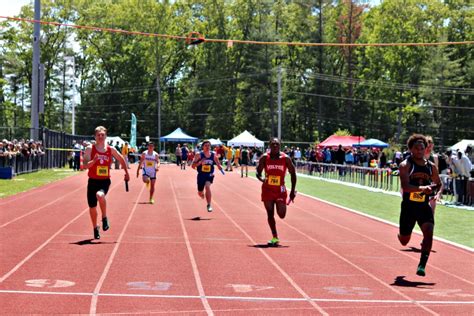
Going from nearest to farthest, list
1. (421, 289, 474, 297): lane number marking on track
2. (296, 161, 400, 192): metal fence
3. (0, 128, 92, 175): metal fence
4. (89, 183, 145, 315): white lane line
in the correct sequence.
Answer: (89, 183, 145, 315): white lane line → (421, 289, 474, 297): lane number marking on track → (296, 161, 400, 192): metal fence → (0, 128, 92, 175): metal fence

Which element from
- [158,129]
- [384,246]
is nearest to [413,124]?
[158,129]

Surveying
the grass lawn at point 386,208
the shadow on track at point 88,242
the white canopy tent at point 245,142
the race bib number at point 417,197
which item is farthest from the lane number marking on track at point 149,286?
the white canopy tent at point 245,142

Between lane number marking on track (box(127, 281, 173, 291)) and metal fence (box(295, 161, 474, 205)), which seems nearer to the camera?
lane number marking on track (box(127, 281, 173, 291))

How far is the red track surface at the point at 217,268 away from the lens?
8.45m

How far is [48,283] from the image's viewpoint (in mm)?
9391

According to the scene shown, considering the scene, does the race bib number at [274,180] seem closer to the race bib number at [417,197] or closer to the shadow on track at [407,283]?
the race bib number at [417,197]

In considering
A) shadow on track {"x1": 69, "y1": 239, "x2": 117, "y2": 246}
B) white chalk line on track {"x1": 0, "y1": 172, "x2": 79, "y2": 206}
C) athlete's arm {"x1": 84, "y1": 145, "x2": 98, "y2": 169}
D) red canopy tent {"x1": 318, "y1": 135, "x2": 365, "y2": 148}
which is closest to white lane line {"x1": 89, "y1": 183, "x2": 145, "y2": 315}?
shadow on track {"x1": 69, "y1": 239, "x2": 117, "y2": 246}

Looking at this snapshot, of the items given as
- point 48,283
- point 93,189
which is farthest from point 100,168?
point 48,283

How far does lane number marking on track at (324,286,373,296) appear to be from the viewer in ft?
30.9

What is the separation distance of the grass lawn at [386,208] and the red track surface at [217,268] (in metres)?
1.08

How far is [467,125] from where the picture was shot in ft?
256

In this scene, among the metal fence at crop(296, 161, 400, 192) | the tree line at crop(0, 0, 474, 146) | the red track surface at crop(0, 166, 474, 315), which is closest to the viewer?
the red track surface at crop(0, 166, 474, 315)

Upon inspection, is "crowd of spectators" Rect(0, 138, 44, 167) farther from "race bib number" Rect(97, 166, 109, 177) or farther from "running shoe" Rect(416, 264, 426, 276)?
"running shoe" Rect(416, 264, 426, 276)

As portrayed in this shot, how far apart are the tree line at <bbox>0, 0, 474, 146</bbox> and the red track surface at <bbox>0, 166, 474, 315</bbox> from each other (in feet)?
215
